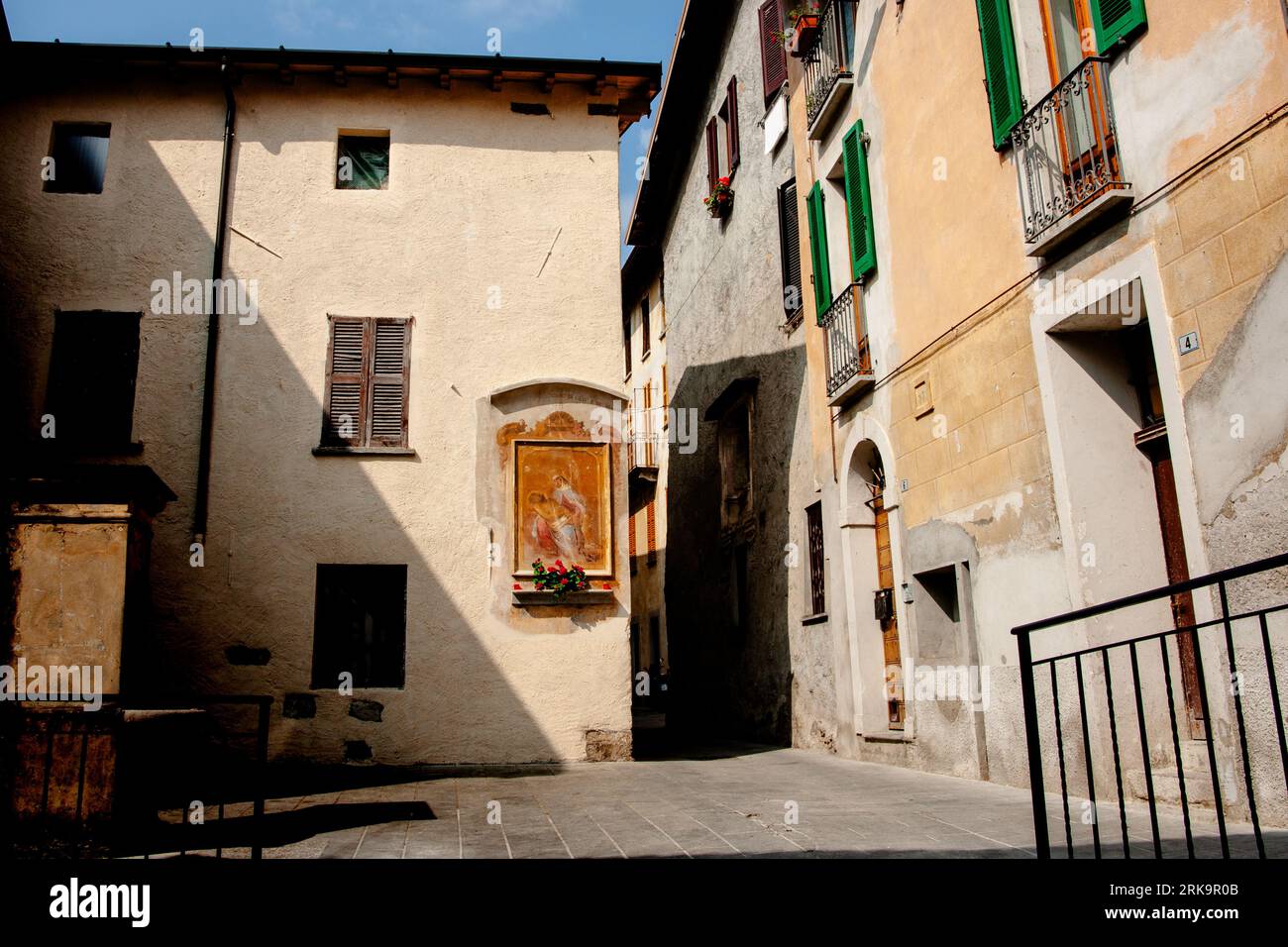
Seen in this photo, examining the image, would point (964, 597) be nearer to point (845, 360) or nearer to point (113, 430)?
point (845, 360)

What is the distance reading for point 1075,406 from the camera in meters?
7.84

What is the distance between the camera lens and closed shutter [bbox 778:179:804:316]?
14.3 m

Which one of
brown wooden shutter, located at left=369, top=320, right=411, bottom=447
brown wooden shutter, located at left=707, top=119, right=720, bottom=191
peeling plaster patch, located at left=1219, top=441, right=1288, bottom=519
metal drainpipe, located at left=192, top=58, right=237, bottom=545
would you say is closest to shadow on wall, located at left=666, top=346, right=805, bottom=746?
brown wooden shutter, located at left=707, top=119, right=720, bottom=191

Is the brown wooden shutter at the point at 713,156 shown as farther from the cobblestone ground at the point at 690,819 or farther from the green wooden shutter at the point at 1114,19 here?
the cobblestone ground at the point at 690,819

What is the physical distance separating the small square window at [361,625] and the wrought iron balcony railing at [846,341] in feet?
17.7

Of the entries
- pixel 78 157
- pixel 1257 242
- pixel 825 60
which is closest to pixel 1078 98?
pixel 1257 242

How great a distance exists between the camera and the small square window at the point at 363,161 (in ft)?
40.2

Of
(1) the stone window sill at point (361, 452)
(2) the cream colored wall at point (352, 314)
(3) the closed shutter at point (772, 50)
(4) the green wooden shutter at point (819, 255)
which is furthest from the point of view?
(3) the closed shutter at point (772, 50)

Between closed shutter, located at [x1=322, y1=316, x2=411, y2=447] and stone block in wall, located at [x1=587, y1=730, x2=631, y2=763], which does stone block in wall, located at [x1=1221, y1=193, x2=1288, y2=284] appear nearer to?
stone block in wall, located at [x1=587, y1=730, x2=631, y2=763]

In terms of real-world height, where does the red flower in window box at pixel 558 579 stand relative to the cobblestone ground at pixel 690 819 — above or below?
above

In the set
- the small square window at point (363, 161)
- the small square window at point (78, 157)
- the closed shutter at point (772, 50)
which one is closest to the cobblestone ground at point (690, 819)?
the small square window at point (363, 161)

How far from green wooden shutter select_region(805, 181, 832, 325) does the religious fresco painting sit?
3518 millimetres
